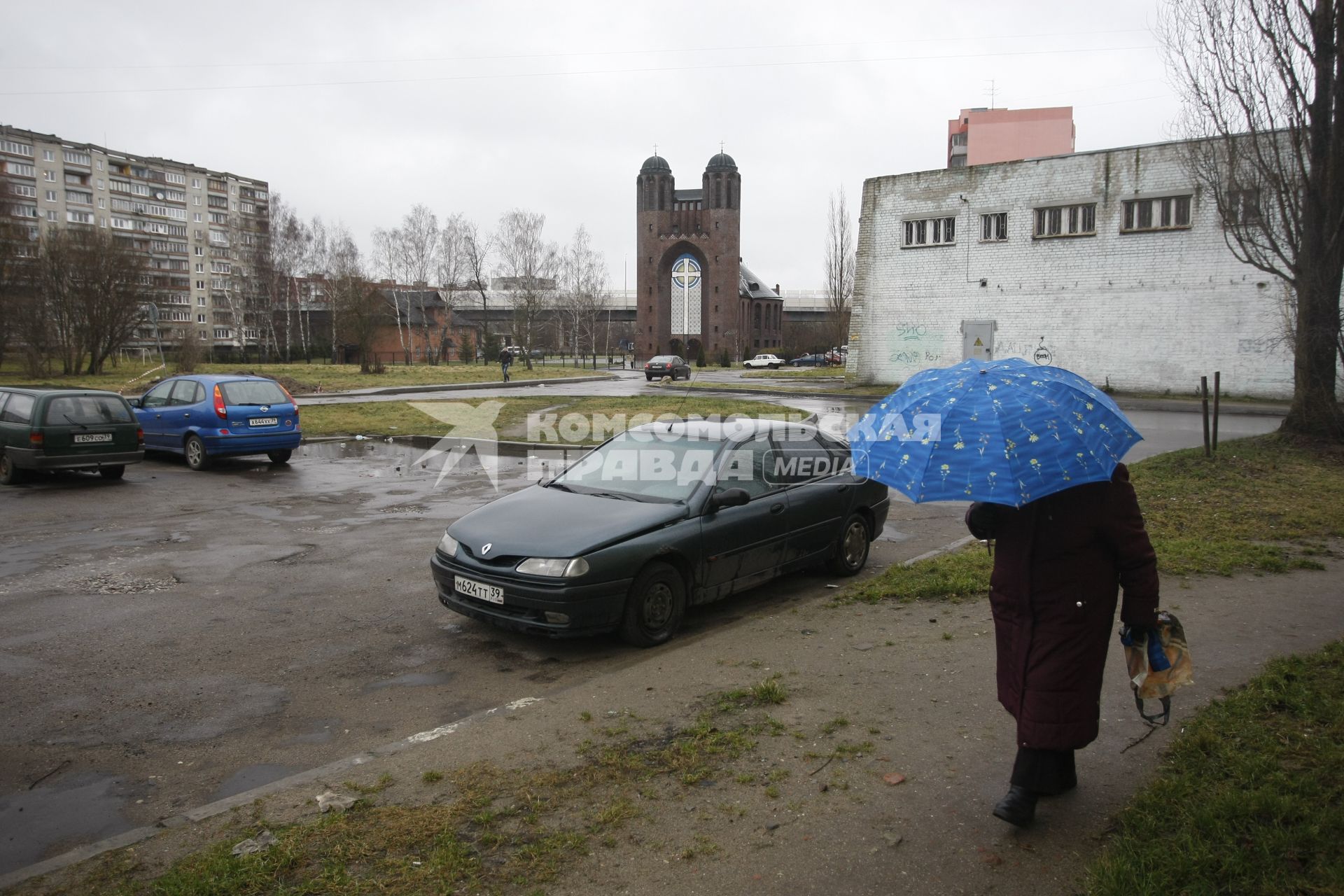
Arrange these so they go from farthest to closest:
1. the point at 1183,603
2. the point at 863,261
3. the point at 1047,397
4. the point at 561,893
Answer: the point at 863,261, the point at 1183,603, the point at 1047,397, the point at 561,893

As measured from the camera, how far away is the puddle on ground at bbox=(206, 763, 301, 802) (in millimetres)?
4031

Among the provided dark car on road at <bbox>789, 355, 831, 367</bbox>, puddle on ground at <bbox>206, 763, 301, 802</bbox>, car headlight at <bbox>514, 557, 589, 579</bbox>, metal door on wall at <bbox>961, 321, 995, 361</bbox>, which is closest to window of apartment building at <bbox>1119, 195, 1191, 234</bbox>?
metal door on wall at <bbox>961, 321, 995, 361</bbox>

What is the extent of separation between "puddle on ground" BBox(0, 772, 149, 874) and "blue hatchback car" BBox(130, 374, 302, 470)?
1129cm

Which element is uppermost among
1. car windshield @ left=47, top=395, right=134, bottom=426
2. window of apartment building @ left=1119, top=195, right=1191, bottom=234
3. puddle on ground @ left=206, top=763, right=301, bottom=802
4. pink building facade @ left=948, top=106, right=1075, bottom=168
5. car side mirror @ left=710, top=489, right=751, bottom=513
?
pink building facade @ left=948, top=106, right=1075, bottom=168

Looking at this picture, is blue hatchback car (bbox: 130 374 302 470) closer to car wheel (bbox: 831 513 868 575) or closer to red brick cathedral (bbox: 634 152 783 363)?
car wheel (bbox: 831 513 868 575)

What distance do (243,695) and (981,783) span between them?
4229 millimetres

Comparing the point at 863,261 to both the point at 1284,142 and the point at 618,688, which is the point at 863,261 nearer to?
the point at 1284,142

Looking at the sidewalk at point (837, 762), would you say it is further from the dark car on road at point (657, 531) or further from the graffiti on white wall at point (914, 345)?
the graffiti on white wall at point (914, 345)

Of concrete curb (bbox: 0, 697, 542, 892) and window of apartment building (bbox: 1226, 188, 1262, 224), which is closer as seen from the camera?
concrete curb (bbox: 0, 697, 542, 892)

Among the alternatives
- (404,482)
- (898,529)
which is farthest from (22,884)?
(404,482)

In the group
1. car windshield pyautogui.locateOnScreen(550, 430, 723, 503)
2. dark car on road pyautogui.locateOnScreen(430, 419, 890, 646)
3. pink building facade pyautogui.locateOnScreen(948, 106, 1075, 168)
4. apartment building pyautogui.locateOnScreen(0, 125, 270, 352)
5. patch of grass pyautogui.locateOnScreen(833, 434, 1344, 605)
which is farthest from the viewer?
apartment building pyautogui.locateOnScreen(0, 125, 270, 352)

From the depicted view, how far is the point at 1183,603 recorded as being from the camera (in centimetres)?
622

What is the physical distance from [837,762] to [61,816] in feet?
11.4

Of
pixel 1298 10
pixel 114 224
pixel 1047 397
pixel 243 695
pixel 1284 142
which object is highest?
pixel 114 224
